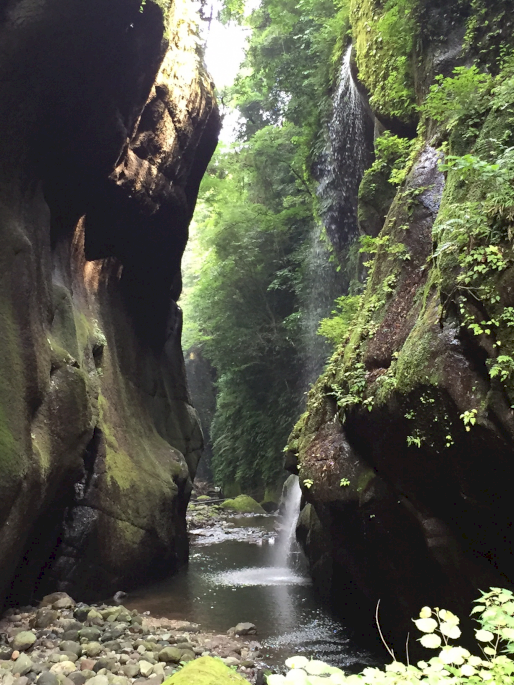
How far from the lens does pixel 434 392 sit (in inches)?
193

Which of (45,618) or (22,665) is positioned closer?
(22,665)

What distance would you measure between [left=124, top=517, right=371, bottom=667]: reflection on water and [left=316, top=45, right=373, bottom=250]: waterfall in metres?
10.7

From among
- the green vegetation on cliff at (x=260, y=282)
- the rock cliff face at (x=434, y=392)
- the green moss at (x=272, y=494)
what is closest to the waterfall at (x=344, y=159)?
the green vegetation on cliff at (x=260, y=282)

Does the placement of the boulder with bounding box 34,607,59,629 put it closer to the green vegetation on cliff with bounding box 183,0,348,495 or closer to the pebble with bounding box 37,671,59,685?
the pebble with bounding box 37,671,59,685

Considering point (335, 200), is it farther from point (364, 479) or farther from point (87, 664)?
point (87, 664)

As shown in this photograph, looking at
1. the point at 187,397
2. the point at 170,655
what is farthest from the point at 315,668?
the point at 187,397

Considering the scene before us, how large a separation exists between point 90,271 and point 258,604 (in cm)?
785

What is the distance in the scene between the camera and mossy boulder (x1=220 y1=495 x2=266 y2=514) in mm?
19938

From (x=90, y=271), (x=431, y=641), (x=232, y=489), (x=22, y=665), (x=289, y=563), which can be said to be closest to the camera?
(x=431, y=641)

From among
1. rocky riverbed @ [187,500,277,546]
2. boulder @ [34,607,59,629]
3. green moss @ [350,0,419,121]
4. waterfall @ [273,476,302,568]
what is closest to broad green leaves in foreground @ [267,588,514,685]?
boulder @ [34,607,59,629]

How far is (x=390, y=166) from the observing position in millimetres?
10008

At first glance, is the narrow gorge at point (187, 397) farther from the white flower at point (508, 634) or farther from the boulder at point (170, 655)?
the boulder at point (170, 655)

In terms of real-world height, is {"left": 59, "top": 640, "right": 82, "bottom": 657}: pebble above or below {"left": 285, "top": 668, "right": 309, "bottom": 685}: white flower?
below

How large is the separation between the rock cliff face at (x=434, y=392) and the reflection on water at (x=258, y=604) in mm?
663
